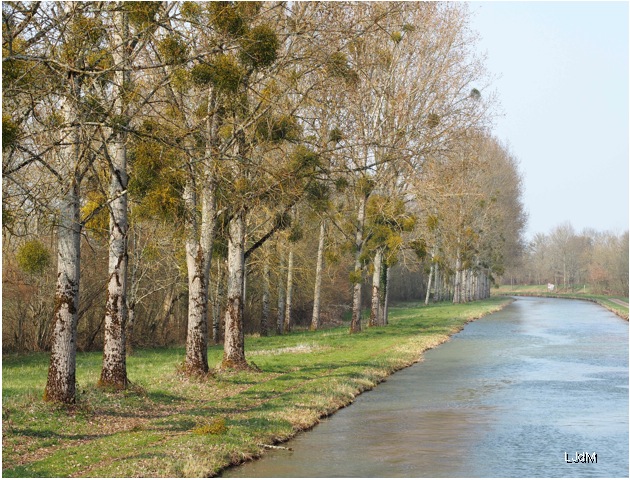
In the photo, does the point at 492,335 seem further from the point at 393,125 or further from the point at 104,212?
the point at 104,212

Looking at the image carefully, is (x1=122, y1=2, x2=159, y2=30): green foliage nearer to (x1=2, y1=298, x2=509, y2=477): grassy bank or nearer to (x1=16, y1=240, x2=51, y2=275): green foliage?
(x1=16, y1=240, x2=51, y2=275): green foliage

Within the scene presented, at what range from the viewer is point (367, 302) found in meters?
73.2

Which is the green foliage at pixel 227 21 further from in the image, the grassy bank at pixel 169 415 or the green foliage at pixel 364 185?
the green foliage at pixel 364 185

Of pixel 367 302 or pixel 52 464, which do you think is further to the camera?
pixel 367 302

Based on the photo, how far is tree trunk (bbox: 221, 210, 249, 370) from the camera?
22.8 m

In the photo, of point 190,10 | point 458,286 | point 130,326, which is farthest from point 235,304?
point 458,286

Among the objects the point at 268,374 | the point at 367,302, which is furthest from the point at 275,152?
the point at 367,302

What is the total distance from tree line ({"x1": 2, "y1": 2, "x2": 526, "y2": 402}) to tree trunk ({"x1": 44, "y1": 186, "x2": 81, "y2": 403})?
37 mm

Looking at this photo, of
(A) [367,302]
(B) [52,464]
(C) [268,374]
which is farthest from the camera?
(A) [367,302]

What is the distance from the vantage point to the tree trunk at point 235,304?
2281 centimetres

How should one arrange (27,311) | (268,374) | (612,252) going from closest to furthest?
(268,374) → (27,311) → (612,252)

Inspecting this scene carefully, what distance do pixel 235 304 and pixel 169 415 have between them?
7432 millimetres

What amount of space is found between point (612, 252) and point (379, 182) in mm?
80234

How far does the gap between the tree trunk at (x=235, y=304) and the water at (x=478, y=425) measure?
3963 mm
